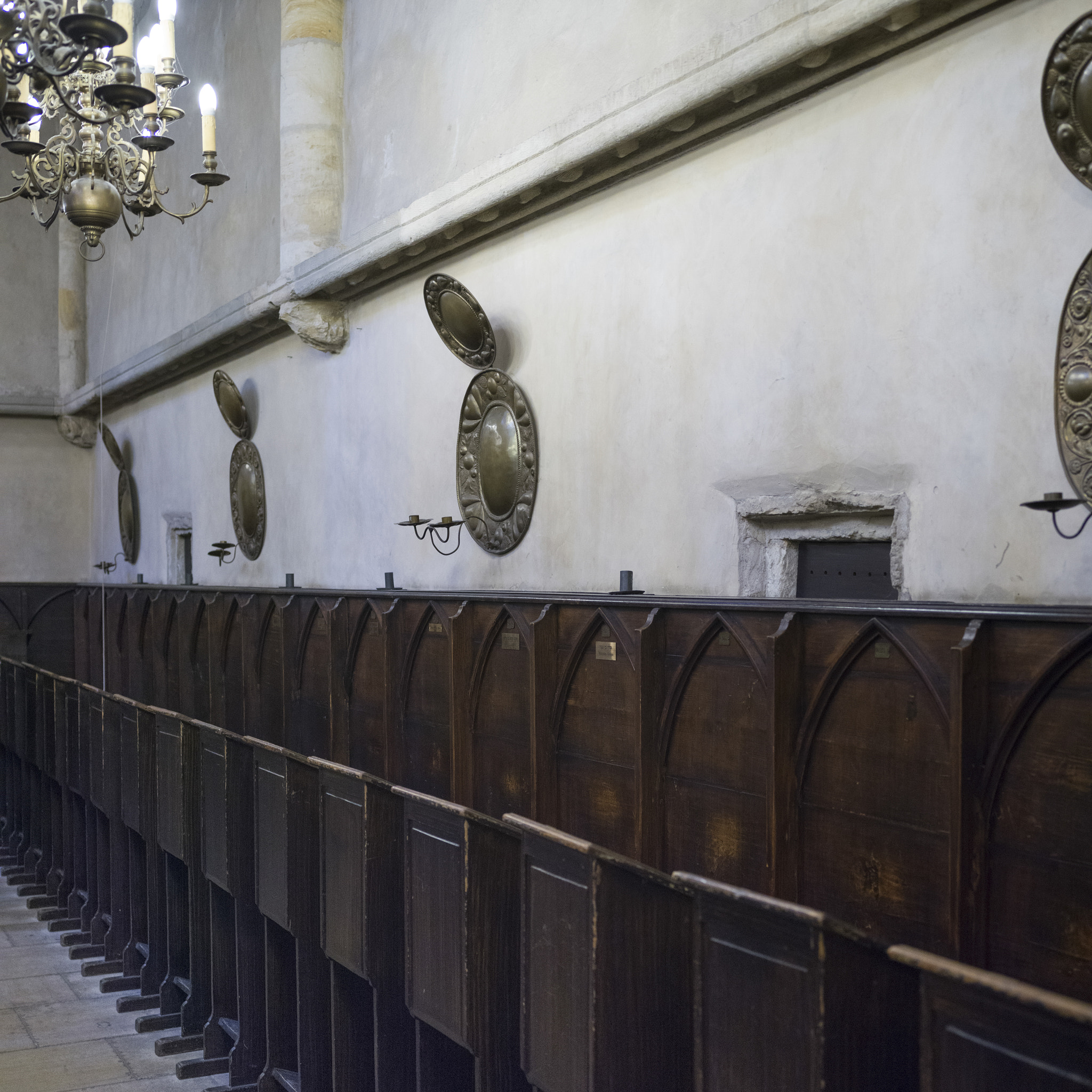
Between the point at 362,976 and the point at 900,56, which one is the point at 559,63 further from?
the point at 362,976

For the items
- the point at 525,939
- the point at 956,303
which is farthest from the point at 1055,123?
the point at 525,939

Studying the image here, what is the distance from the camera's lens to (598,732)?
4461mm

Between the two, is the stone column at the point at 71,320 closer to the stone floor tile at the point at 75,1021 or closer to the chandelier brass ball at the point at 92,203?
the chandelier brass ball at the point at 92,203

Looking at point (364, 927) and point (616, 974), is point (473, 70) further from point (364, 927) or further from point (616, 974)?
point (616, 974)

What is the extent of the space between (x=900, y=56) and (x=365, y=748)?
4.03 meters

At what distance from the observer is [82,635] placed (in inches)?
416

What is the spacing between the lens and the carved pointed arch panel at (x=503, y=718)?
16.0ft

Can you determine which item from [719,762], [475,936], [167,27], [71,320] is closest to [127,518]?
[71,320]

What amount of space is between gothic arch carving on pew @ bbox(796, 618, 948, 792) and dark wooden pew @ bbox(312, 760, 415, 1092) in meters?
Answer: 1.29

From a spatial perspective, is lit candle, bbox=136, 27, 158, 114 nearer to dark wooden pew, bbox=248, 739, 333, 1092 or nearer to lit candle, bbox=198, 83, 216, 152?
lit candle, bbox=198, 83, 216, 152

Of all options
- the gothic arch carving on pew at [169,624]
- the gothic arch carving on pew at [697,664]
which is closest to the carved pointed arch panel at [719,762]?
the gothic arch carving on pew at [697,664]

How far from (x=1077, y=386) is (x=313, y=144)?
18.7 ft

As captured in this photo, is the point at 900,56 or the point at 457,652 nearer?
the point at 900,56

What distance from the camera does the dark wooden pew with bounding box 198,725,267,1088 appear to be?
357 centimetres
